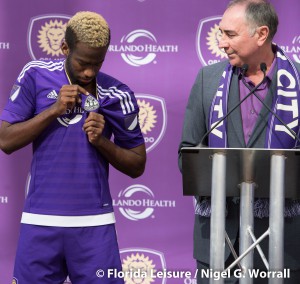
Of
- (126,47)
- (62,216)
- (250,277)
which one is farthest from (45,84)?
(126,47)

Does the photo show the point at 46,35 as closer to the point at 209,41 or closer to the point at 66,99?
the point at 209,41

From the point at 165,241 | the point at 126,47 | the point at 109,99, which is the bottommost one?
the point at 165,241

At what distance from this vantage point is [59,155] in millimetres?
3449

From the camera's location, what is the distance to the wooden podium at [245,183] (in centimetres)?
309

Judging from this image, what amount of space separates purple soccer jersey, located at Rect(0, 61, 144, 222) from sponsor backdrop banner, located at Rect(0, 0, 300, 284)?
1.52 metres

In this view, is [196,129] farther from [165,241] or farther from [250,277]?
[165,241]

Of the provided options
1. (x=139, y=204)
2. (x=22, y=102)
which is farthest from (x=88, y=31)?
(x=139, y=204)

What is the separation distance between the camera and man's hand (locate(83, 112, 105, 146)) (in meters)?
3.44

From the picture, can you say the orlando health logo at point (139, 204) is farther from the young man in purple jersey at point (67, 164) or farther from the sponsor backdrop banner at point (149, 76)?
the young man in purple jersey at point (67, 164)

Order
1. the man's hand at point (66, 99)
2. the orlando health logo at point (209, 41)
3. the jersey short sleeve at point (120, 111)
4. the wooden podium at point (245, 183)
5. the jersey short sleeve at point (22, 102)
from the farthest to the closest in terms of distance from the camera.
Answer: the orlando health logo at point (209, 41) < the jersey short sleeve at point (120, 111) < the jersey short sleeve at point (22, 102) < the man's hand at point (66, 99) < the wooden podium at point (245, 183)

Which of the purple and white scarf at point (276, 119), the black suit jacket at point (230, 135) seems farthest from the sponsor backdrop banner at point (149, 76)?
the purple and white scarf at point (276, 119)

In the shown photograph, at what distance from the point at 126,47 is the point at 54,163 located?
1.82m

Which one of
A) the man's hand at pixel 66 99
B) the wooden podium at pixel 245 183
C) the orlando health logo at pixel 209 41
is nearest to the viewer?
the wooden podium at pixel 245 183

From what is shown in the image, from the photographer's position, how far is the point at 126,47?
5109mm
